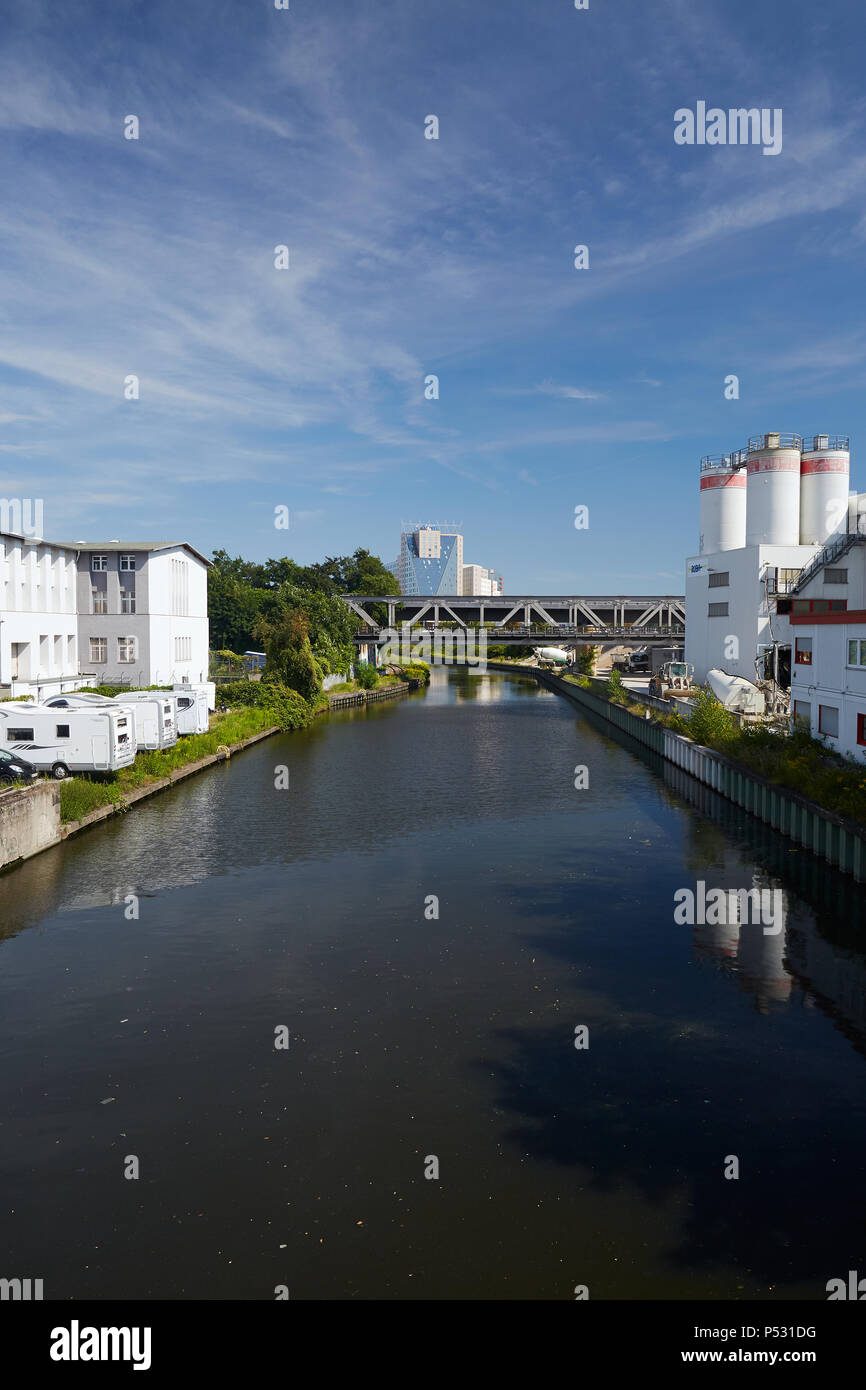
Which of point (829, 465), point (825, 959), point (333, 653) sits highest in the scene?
point (829, 465)

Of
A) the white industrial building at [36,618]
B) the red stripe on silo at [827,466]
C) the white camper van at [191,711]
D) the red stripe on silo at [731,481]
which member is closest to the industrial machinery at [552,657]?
the red stripe on silo at [731,481]

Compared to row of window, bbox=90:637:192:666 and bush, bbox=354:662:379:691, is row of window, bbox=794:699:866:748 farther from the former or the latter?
bush, bbox=354:662:379:691

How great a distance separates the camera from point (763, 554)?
215 ft

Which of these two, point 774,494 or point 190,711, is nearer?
point 190,711

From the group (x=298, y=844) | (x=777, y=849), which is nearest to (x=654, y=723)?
(x=777, y=849)

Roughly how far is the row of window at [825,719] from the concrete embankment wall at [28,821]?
1144 inches

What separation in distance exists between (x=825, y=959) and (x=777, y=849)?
11.2 m

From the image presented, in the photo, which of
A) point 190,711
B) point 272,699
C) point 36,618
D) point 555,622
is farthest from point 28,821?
point 555,622

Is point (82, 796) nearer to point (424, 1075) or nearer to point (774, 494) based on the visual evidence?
point (424, 1075)

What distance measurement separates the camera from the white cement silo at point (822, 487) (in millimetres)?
70688

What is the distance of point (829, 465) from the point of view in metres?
71.2

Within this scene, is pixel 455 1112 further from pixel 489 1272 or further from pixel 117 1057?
pixel 117 1057

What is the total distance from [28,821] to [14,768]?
497 centimetres

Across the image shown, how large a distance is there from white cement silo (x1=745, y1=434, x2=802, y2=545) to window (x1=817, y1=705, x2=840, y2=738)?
120 ft
